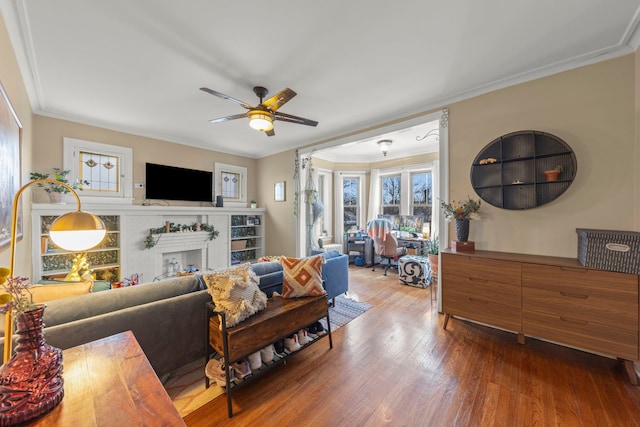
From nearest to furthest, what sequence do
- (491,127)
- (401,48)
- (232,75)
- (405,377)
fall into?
(405,377) → (401,48) → (232,75) → (491,127)

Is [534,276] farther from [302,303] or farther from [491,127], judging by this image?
[302,303]

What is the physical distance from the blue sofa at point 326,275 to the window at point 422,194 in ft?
9.87

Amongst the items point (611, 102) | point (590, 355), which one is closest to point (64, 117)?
point (611, 102)

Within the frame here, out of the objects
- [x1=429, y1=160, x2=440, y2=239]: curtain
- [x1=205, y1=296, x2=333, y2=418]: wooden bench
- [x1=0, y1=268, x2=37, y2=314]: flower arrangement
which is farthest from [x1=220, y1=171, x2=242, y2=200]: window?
[x1=0, y1=268, x2=37, y2=314]: flower arrangement

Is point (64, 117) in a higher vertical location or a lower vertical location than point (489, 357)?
higher

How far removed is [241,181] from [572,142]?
5.26 meters

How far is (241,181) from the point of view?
5.62 metres

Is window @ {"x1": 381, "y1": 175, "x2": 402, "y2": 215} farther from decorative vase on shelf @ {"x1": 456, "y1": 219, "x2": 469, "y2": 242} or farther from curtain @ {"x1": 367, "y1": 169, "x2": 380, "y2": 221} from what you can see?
decorative vase on shelf @ {"x1": 456, "y1": 219, "x2": 469, "y2": 242}

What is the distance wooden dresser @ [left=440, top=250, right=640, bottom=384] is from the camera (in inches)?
72.8

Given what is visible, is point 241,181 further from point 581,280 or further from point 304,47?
point 581,280

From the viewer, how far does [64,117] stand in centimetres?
353

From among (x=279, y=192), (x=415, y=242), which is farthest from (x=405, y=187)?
(x=279, y=192)

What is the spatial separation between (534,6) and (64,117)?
5363mm

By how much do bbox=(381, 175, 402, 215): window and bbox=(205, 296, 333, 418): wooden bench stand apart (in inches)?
169
